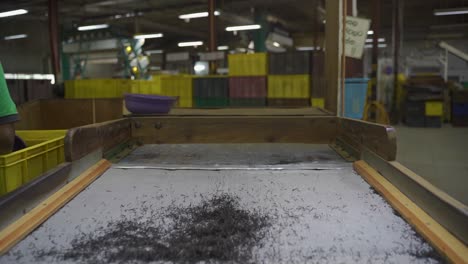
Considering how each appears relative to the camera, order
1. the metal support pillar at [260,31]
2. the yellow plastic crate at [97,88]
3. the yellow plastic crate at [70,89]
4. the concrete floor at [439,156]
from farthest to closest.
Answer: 1. the metal support pillar at [260,31]
2. the yellow plastic crate at [70,89]
3. the yellow plastic crate at [97,88]
4. the concrete floor at [439,156]

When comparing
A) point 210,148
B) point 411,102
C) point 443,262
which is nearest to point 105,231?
point 443,262

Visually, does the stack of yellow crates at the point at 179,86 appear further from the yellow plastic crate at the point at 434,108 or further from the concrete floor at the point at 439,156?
the yellow plastic crate at the point at 434,108

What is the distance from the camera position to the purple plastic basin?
9.32ft

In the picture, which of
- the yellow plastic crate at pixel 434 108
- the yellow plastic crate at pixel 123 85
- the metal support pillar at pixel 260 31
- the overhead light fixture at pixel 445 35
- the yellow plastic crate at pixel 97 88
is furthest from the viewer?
the overhead light fixture at pixel 445 35

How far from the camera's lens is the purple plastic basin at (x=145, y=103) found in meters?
2.84

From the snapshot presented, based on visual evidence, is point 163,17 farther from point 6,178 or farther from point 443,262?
point 443,262

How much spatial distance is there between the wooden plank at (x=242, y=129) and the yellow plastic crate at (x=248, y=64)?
679cm

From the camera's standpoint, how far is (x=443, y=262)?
1.04 metres

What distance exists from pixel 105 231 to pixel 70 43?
1607cm

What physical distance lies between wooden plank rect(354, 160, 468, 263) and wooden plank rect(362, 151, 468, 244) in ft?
0.05

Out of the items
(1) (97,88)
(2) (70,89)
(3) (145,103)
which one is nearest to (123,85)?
(1) (97,88)

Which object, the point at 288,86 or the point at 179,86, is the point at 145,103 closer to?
the point at 288,86

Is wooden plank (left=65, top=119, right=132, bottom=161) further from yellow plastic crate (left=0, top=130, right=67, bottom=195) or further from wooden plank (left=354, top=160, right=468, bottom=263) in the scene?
wooden plank (left=354, top=160, right=468, bottom=263)

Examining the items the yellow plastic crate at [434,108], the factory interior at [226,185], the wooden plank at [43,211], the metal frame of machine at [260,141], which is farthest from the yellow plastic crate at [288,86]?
the wooden plank at [43,211]
